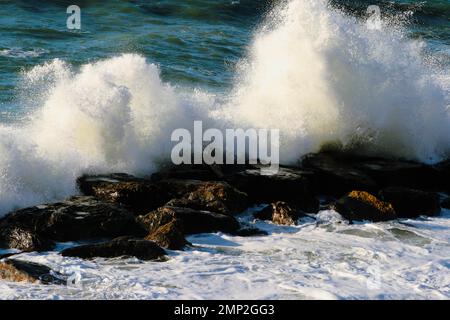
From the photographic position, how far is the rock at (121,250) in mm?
7254

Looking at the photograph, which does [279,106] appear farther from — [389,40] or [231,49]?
[231,49]

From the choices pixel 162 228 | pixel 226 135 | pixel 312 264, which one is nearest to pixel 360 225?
pixel 312 264

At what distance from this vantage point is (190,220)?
818 centimetres

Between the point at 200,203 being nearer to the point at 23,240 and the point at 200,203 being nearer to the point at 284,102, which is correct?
the point at 23,240

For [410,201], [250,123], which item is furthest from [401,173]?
[250,123]

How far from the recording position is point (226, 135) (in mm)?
11039

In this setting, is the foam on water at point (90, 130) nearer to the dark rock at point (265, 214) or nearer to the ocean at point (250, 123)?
the ocean at point (250, 123)

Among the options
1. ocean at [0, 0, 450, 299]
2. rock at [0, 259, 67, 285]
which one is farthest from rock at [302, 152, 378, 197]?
rock at [0, 259, 67, 285]

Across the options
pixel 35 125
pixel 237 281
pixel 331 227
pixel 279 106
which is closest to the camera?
pixel 237 281

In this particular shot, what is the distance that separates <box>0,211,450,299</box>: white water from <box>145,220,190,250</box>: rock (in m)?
0.10

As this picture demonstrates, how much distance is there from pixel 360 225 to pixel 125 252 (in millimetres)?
2668

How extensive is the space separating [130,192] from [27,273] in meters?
2.28

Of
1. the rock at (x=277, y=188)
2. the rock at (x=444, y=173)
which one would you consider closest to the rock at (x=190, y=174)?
the rock at (x=277, y=188)

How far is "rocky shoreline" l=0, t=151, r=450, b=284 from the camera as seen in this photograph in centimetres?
753
